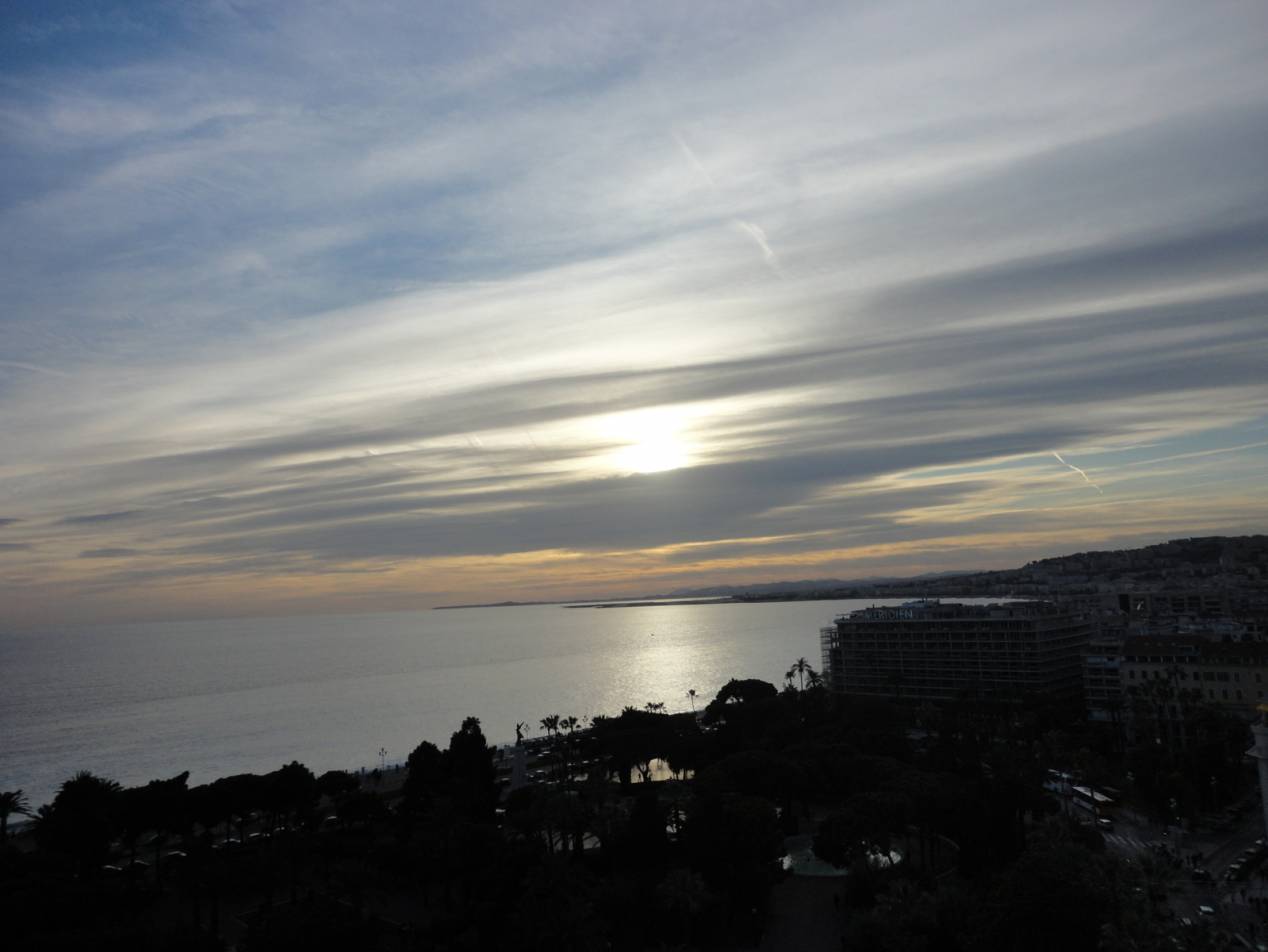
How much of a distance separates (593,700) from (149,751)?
6874 centimetres

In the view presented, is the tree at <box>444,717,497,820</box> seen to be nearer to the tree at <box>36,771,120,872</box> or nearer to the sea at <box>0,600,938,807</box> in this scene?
the tree at <box>36,771,120,872</box>

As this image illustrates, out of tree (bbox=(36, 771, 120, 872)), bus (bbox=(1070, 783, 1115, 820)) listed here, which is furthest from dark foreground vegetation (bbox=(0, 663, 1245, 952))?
bus (bbox=(1070, 783, 1115, 820))

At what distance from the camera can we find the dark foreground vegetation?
3212 centimetres

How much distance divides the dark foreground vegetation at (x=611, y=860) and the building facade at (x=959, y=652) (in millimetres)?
30902

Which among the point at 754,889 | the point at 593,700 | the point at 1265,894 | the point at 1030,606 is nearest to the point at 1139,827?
the point at 1265,894

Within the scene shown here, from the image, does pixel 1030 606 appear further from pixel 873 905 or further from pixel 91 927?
pixel 91 927

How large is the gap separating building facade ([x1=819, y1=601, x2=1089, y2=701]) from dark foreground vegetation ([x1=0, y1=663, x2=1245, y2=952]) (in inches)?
1217

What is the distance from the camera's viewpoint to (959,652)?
337ft

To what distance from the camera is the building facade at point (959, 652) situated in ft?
323

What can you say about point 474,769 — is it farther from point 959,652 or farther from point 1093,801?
point 959,652

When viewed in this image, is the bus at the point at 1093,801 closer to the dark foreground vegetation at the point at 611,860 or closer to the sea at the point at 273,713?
the dark foreground vegetation at the point at 611,860

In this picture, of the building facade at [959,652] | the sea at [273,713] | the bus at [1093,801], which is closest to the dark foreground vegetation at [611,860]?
the bus at [1093,801]

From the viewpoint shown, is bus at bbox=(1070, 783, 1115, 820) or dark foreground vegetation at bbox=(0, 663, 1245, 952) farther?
bus at bbox=(1070, 783, 1115, 820)

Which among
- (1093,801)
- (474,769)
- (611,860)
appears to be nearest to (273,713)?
(474,769)
